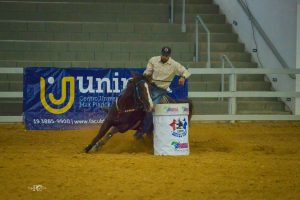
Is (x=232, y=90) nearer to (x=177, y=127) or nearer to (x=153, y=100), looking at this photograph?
(x=153, y=100)

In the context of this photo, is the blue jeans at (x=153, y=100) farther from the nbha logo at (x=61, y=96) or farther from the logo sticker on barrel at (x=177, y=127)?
the nbha logo at (x=61, y=96)

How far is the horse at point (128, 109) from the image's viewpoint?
10289 millimetres

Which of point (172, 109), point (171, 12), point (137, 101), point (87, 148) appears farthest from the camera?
point (171, 12)

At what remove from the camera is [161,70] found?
11000 millimetres

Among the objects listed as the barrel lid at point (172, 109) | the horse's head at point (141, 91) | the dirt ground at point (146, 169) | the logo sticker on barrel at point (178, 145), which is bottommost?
the dirt ground at point (146, 169)

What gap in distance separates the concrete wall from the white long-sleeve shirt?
682 cm

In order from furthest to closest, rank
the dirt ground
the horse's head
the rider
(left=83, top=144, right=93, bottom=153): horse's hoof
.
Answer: the rider
(left=83, top=144, right=93, bottom=153): horse's hoof
the horse's head
the dirt ground

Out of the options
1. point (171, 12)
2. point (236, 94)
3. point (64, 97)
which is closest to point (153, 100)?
point (64, 97)

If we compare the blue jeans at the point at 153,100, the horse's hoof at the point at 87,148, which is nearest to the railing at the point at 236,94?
the blue jeans at the point at 153,100

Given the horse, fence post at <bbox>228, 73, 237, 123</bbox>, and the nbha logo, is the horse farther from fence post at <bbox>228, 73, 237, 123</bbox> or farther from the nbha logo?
fence post at <bbox>228, 73, 237, 123</bbox>

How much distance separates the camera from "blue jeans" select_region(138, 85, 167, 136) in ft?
35.6

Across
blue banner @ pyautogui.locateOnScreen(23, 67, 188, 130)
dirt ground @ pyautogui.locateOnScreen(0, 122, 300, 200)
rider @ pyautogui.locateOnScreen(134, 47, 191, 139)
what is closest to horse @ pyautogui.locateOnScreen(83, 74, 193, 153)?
rider @ pyautogui.locateOnScreen(134, 47, 191, 139)

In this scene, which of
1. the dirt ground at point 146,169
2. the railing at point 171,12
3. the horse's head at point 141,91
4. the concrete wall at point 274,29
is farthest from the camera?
the railing at point 171,12

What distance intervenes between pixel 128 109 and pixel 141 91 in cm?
58
